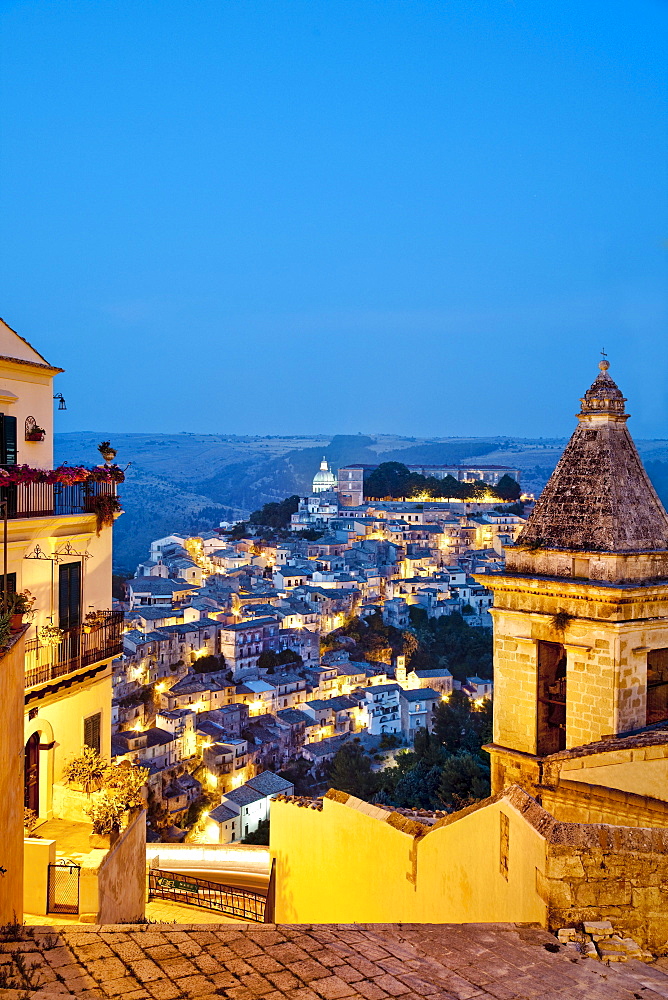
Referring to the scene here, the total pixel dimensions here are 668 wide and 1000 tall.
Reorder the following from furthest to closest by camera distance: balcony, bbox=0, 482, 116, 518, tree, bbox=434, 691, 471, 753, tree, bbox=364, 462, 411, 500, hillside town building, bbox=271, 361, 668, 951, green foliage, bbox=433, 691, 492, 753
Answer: tree, bbox=364, 462, 411, 500
tree, bbox=434, 691, 471, 753
green foliage, bbox=433, 691, 492, 753
balcony, bbox=0, 482, 116, 518
hillside town building, bbox=271, 361, 668, 951

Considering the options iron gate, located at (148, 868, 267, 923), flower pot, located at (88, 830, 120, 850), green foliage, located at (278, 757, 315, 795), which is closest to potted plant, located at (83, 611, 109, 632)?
flower pot, located at (88, 830, 120, 850)

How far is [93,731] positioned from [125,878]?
2885 millimetres

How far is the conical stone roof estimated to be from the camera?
809 cm

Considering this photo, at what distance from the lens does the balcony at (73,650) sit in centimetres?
1026

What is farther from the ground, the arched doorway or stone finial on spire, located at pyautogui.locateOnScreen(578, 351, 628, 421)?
stone finial on spire, located at pyautogui.locateOnScreen(578, 351, 628, 421)

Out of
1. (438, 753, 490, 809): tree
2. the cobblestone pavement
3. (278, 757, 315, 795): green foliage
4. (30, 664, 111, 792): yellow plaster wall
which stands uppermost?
the cobblestone pavement

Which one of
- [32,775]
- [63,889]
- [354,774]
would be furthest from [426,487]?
[63,889]

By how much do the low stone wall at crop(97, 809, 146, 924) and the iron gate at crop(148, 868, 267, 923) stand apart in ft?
2.24

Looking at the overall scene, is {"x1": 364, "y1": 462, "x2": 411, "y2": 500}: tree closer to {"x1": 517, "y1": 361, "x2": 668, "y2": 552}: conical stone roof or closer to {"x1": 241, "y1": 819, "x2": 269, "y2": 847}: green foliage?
{"x1": 241, "y1": 819, "x2": 269, "y2": 847}: green foliage

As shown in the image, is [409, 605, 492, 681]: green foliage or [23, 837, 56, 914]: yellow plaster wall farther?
[409, 605, 492, 681]: green foliage

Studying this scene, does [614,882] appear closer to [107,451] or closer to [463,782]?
[107,451]

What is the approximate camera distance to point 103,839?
909 centimetres

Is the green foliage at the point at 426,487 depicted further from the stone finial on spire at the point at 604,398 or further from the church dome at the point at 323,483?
the stone finial on spire at the point at 604,398

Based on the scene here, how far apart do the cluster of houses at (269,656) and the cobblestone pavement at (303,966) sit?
35720 mm
